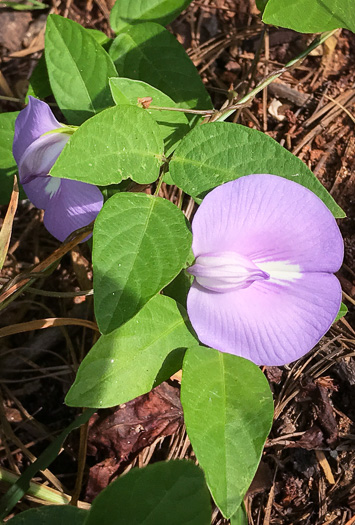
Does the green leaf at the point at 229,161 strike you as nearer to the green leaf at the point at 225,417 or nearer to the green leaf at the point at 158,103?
the green leaf at the point at 158,103

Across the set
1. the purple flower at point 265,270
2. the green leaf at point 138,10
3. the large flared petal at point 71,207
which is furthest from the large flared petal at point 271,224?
the green leaf at point 138,10

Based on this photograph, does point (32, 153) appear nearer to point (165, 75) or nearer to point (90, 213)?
point (90, 213)

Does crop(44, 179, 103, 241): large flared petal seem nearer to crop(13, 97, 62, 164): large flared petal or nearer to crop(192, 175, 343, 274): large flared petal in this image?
crop(13, 97, 62, 164): large flared petal

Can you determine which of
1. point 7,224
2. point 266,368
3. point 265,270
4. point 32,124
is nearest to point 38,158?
point 32,124

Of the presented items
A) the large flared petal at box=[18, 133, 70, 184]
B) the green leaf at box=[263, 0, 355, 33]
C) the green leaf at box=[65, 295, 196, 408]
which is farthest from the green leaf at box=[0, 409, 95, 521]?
the green leaf at box=[263, 0, 355, 33]

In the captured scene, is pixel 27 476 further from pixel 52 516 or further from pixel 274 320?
pixel 274 320

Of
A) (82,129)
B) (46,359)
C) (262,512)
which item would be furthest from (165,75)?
(262,512)
